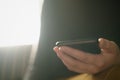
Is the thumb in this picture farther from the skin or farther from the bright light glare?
the bright light glare

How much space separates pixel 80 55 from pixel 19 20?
0.86 metres

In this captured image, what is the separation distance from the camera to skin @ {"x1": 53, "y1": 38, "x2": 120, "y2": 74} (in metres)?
0.49

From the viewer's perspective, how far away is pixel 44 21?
2.46ft

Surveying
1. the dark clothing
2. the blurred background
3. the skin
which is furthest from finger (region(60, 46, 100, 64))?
the blurred background

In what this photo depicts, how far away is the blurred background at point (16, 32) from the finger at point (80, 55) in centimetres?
61

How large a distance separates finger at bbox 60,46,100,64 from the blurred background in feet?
1.99

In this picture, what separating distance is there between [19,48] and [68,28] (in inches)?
29.8

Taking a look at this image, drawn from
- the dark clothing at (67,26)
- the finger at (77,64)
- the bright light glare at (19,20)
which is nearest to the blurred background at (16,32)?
the bright light glare at (19,20)

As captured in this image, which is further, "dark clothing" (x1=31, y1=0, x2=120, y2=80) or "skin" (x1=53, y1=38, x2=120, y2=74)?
"dark clothing" (x1=31, y1=0, x2=120, y2=80)

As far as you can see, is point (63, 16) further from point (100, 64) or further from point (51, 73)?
point (100, 64)

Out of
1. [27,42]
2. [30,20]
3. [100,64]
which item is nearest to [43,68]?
[100,64]

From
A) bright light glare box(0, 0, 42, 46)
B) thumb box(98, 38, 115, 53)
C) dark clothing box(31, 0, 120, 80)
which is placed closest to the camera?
thumb box(98, 38, 115, 53)

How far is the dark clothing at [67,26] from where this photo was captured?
75 centimetres

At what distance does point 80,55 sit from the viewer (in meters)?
0.49
